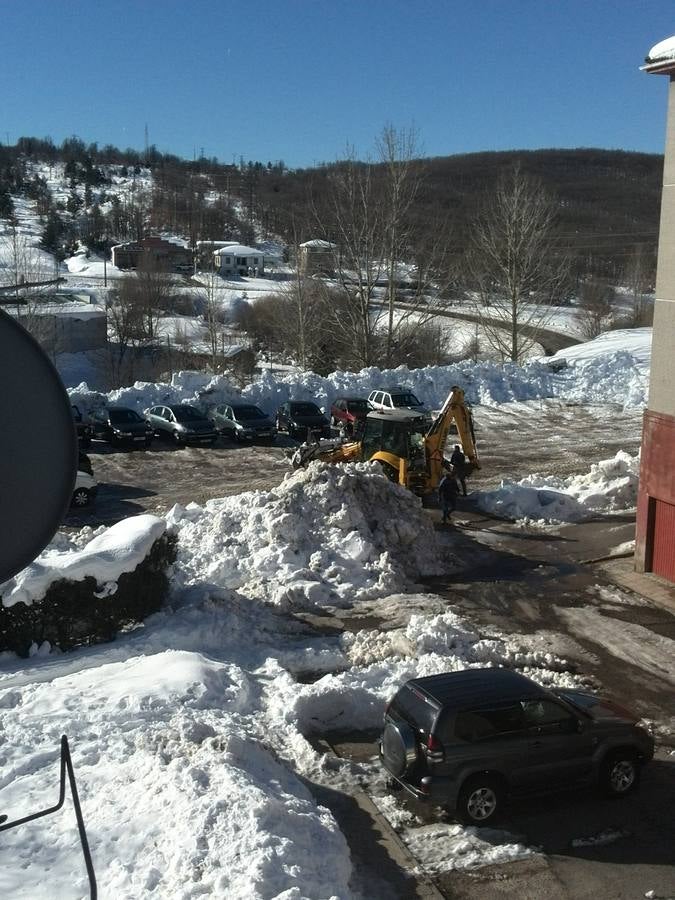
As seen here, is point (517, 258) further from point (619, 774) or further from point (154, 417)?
point (619, 774)

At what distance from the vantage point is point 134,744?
29.3 feet

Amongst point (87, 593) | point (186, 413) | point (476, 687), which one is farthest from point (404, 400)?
point (476, 687)

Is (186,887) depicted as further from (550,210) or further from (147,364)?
(550,210)

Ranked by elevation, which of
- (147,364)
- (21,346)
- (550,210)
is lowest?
(147,364)

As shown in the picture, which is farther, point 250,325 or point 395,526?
point 250,325

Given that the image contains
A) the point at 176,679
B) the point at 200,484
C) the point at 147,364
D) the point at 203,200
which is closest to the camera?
the point at 176,679

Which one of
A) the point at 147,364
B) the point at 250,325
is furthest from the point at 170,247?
the point at 147,364

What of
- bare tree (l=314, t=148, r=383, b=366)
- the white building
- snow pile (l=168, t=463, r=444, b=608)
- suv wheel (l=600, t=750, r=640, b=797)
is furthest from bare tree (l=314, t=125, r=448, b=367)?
the white building

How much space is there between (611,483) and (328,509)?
8.19 m

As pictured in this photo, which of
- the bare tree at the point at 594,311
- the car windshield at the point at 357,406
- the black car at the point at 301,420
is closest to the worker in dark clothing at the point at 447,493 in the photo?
the black car at the point at 301,420

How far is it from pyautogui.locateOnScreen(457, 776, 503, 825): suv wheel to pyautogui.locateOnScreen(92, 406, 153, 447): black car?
22927 millimetres

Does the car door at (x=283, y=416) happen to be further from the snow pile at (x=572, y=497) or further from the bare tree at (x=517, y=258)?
the bare tree at (x=517, y=258)

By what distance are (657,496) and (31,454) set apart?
15682 mm

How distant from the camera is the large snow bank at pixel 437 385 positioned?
1396 inches
